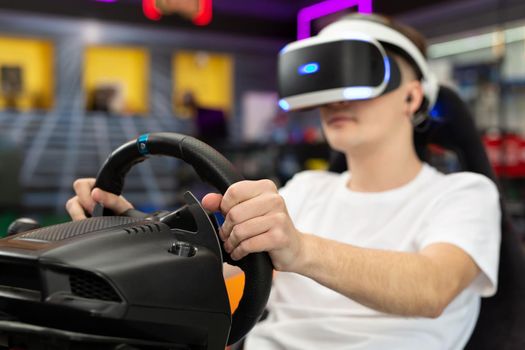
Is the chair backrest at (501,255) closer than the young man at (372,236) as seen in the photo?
No

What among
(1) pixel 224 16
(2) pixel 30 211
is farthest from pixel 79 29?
(2) pixel 30 211

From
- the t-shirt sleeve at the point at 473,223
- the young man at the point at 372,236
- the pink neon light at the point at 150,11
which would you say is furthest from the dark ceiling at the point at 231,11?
the t-shirt sleeve at the point at 473,223

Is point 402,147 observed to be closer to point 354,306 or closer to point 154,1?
point 354,306

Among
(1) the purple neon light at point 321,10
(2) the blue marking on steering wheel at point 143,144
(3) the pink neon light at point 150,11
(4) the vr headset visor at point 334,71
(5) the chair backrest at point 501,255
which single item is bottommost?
(5) the chair backrest at point 501,255

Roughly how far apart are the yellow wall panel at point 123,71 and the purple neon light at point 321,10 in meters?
2.65

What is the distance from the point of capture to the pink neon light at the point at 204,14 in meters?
7.70

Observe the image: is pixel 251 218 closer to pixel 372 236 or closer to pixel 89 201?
pixel 89 201

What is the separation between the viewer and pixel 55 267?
54cm

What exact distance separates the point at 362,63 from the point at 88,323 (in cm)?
78

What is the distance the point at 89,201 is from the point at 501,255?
0.81 m

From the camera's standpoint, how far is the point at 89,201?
35.0 inches

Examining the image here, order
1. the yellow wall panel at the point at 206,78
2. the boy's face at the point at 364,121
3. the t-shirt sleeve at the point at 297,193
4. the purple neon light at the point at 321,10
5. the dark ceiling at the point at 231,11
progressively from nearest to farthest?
1. the boy's face at the point at 364,121
2. the t-shirt sleeve at the point at 297,193
3. the purple neon light at the point at 321,10
4. the dark ceiling at the point at 231,11
5. the yellow wall panel at the point at 206,78

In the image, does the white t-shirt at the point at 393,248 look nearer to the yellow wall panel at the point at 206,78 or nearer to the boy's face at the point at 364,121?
the boy's face at the point at 364,121

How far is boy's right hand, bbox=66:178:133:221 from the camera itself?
852 millimetres
